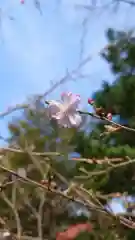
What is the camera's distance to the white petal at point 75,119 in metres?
0.81

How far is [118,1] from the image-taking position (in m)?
0.76

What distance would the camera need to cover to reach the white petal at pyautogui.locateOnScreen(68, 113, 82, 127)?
2.65 feet

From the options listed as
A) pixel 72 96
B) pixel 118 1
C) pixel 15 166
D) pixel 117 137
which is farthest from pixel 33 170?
pixel 117 137

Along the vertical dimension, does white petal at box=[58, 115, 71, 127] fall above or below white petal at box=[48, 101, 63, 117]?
below

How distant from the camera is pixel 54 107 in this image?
798 mm

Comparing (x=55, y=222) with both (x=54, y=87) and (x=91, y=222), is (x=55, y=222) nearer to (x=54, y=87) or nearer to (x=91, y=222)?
(x=91, y=222)

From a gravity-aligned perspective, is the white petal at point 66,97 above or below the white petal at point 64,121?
above

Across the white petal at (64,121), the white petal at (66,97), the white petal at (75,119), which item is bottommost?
the white petal at (64,121)

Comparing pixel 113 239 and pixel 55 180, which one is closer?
pixel 113 239

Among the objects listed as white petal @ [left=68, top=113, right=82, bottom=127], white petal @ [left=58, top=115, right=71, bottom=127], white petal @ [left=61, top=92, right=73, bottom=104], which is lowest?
white petal @ [left=58, top=115, right=71, bottom=127]

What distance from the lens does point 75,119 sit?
814 millimetres

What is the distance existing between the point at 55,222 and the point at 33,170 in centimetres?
10

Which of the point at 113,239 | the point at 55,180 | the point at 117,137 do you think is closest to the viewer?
the point at 113,239

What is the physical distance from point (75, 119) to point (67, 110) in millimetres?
22
